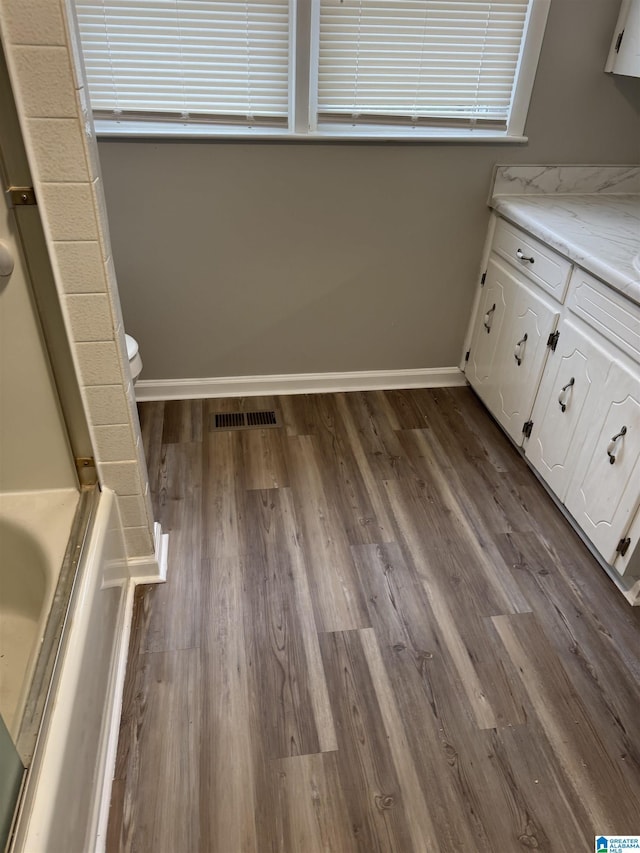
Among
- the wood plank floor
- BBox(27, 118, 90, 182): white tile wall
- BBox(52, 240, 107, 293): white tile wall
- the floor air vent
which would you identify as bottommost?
the wood plank floor

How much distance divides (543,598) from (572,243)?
1.15 m

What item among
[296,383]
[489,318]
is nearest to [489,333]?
[489,318]

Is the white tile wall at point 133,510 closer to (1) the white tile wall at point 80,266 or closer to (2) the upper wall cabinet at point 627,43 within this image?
(1) the white tile wall at point 80,266

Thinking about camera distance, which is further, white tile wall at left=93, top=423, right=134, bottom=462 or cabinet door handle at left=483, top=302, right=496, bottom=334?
cabinet door handle at left=483, top=302, right=496, bottom=334

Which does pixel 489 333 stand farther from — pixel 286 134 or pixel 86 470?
pixel 86 470

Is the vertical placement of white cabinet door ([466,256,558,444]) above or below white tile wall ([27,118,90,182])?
below

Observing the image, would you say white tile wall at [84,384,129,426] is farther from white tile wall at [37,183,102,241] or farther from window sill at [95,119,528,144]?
window sill at [95,119,528,144]

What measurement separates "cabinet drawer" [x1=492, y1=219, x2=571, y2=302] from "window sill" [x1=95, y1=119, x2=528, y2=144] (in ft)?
1.18

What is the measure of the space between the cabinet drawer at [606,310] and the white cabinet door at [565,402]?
0.19 feet

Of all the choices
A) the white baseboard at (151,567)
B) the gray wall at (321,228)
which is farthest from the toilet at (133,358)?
the white baseboard at (151,567)

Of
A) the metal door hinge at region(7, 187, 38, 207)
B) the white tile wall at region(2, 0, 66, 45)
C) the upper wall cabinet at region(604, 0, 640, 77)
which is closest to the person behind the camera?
the white tile wall at region(2, 0, 66, 45)

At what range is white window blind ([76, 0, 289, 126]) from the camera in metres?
2.04

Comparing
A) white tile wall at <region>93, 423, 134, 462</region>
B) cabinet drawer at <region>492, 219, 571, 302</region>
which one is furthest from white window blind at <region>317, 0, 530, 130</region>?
white tile wall at <region>93, 423, 134, 462</region>

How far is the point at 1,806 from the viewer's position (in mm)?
947
